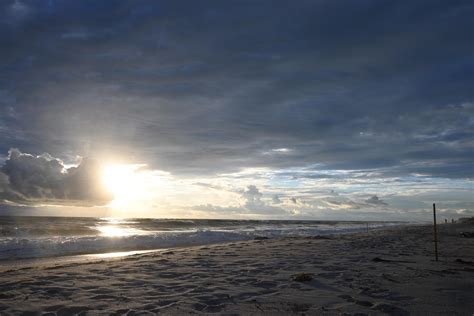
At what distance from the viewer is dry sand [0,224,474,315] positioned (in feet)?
18.7

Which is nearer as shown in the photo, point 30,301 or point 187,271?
point 30,301

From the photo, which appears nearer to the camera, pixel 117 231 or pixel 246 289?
pixel 246 289

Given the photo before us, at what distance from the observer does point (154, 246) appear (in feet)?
68.6

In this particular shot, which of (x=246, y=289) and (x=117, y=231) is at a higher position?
(x=246, y=289)

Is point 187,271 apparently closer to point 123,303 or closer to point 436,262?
point 123,303

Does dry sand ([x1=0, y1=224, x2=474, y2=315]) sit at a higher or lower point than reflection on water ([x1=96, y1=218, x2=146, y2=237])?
higher

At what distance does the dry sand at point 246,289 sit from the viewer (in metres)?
5.70

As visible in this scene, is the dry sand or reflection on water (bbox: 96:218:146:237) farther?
reflection on water (bbox: 96:218:146:237)

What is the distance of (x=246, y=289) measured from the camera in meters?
7.11

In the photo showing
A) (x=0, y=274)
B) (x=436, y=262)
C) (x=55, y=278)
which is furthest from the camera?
(x=436, y=262)

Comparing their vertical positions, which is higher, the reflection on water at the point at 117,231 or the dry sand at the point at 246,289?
the dry sand at the point at 246,289

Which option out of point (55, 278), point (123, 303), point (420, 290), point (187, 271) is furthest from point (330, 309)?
point (55, 278)

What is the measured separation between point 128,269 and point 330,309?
245 inches

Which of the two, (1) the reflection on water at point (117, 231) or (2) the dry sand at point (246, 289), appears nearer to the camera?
(2) the dry sand at point (246, 289)
